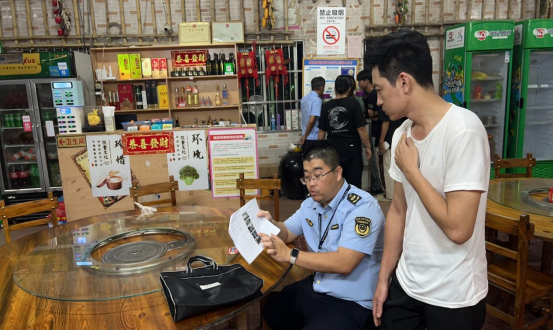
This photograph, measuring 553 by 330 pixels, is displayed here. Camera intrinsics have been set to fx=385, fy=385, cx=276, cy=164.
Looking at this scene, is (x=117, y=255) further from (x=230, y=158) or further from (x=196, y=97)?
(x=196, y=97)

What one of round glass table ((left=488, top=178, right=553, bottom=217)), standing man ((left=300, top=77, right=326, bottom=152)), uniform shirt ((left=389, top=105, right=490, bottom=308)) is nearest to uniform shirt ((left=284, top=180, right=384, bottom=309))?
uniform shirt ((left=389, top=105, right=490, bottom=308))

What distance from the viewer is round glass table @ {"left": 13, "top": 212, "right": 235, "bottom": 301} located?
1652 millimetres

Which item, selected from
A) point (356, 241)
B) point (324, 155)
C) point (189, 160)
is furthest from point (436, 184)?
point (189, 160)

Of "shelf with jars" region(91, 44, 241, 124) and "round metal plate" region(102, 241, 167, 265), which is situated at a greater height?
"shelf with jars" region(91, 44, 241, 124)

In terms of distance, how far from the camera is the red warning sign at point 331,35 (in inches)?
243

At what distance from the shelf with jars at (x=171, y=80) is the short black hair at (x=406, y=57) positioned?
468 centimetres

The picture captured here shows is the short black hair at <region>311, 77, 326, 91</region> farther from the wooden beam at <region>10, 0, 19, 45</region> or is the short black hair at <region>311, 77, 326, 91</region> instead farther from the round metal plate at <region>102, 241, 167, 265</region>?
the wooden beam at <region>10, 0, 19, 45</region>

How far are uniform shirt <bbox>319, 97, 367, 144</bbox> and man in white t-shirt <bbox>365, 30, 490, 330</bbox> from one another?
3126mm

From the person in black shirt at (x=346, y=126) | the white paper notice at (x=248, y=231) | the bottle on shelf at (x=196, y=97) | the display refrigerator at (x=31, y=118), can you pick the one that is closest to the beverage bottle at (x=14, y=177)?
the display refrigerator at (x=31, y=118)

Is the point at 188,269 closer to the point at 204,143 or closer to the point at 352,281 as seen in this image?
the point at 352,281

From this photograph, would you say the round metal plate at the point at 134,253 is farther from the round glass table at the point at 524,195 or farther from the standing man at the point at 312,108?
the standing man at the point at 312,108

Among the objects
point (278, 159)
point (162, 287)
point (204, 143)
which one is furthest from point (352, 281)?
point (278, 159)

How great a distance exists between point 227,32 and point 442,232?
523 cm

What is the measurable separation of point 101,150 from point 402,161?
3623 millimetres
